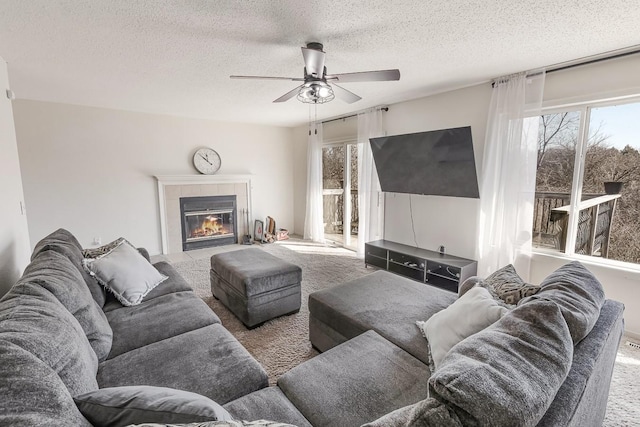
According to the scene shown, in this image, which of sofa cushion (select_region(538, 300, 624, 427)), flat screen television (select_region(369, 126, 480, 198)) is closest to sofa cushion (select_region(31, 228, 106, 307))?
sofa cushion (select_region(538, 300, 624, 427))

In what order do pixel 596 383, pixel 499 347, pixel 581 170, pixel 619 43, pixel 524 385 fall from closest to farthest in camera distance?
pixel 524 385 < pixel 499 347 < pixel 596 383 < pixel 619 43 < pixel 581 170

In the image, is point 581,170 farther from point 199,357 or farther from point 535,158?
point 199,357

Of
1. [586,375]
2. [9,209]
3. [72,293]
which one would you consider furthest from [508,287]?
[9,209]

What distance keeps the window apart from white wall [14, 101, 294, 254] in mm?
4827

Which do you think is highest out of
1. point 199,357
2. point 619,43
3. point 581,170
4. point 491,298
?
point 619,43

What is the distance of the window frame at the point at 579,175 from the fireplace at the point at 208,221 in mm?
4827

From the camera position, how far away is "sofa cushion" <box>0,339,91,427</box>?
0.64 meters

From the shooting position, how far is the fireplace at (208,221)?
5.22 meters

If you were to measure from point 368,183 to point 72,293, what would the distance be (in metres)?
A: 3.86

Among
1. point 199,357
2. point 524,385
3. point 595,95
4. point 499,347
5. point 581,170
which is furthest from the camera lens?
point 581,170

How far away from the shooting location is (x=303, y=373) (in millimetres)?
1378

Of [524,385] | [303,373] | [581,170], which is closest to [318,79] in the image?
→ [303,373]

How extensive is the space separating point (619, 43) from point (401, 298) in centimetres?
260

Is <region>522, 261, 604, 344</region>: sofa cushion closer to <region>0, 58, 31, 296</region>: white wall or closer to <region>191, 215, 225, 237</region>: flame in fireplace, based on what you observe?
<region>0, 58, 31, 296</region>: white wall
